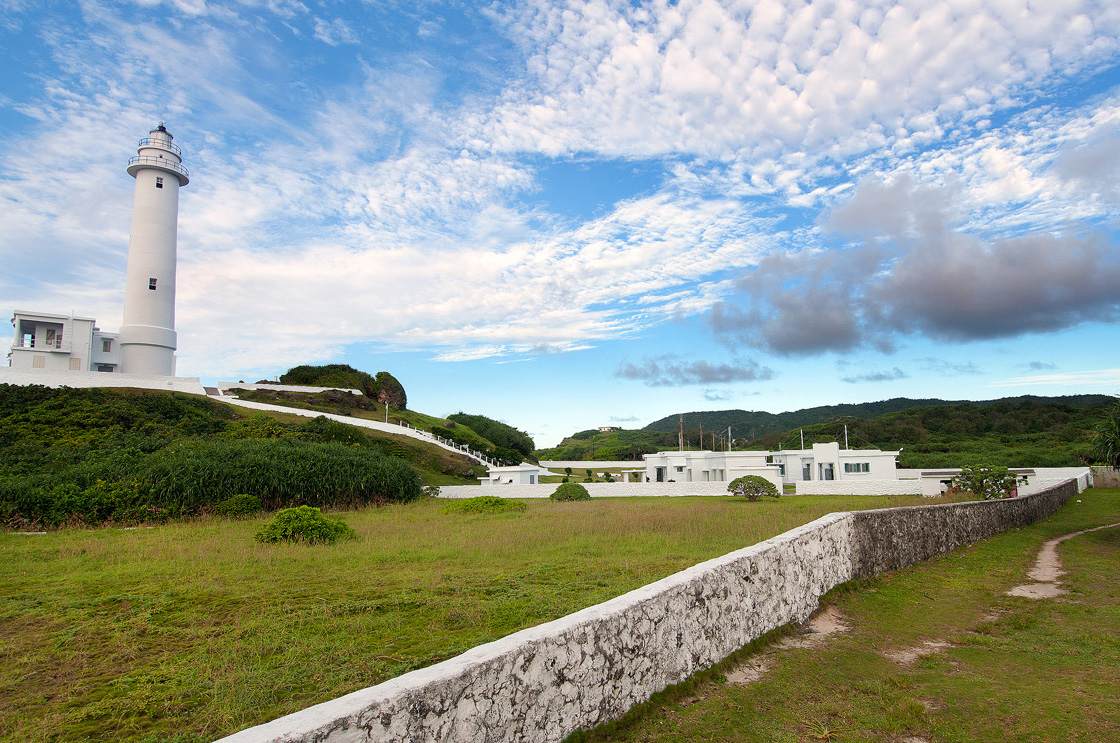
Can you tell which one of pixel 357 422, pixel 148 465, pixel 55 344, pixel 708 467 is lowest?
pixel 708 467

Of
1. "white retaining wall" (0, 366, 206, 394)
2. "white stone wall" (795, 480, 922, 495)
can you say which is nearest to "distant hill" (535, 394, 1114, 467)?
"white stone wall" (795, 480, 922, 495)

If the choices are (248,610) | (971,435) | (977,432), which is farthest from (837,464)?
(977,432)

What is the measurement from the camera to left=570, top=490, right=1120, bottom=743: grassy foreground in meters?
3.85

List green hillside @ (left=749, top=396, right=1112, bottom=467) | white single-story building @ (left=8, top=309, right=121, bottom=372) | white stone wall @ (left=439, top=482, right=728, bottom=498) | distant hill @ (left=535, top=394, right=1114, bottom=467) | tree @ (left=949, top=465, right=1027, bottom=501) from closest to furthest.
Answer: tree @ (left=949, top=465, right=1027, bottom=501)
white stone wall @ (left=439, top=482, right=728, bottom=498)
white single-story building @ (left=8, top=309, right=121, bottom=372)
distant hill @ (left=535, top=394, right=1114, bottom=467)
green hillside @ (left=749, top=396, right=1112, bottom=467)

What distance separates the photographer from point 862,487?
2945 centimetres

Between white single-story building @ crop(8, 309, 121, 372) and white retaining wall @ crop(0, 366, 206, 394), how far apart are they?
3.66 metres

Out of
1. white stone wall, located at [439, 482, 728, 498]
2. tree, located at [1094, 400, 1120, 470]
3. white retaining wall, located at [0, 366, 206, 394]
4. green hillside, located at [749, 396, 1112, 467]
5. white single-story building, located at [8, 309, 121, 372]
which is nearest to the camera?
tree, located at [1094, 400, 1120, 470]

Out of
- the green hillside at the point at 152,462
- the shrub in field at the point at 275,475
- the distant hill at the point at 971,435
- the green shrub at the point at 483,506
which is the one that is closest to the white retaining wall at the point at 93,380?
the green hillside at the point at 152,462

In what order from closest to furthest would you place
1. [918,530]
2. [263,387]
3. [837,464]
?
[918,530], [837,464], [263,387]

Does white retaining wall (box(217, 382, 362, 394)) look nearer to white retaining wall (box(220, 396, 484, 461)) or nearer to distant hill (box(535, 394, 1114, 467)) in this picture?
white retaining wall (box(220, 396, 484, 461))

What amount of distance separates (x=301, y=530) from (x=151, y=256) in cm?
3319

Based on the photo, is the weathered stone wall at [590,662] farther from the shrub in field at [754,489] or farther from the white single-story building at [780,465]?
the white single-story building at [780,465]

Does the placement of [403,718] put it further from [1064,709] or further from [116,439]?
[116,439]

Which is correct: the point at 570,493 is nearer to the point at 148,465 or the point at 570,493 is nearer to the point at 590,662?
the point at 148,465
